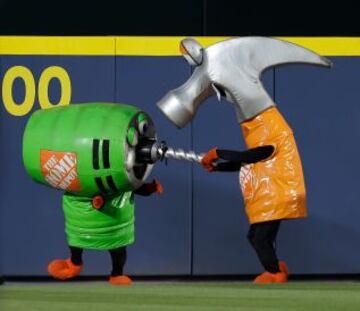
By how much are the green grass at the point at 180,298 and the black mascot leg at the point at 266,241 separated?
0.86 feet

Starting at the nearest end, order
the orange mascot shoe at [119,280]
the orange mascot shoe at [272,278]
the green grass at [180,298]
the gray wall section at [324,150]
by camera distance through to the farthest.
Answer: the green grass at [180,298] < the orange mascot shoe at [272,278] < the orange mascot shoe at [119,280] < the gray wall section at [324,150]

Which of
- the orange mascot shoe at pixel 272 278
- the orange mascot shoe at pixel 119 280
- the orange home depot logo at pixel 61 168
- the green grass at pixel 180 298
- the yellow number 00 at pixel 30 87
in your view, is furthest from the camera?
the yellow number 00 at pixel 30 87

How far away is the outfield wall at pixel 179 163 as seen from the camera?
5742 millimetres

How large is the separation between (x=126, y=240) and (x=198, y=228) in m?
1.22

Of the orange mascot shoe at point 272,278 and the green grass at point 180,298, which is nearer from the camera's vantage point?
the green grass at point 180,298

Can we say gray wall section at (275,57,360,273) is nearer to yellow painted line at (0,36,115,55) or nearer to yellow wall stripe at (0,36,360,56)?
yellow wall stripe at (0,36,360,56)

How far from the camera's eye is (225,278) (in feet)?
19.9

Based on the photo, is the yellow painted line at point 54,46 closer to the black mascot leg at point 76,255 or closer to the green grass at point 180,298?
the black mascot leg at point 76,255

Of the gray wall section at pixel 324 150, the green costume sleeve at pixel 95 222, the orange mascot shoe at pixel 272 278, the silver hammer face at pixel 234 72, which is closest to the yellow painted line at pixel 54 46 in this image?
the gray wall section at pixel 324 150

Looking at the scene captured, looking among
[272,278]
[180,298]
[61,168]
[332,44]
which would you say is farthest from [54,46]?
[180,298]

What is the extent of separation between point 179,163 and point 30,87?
0.96 meters

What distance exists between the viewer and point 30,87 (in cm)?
573
